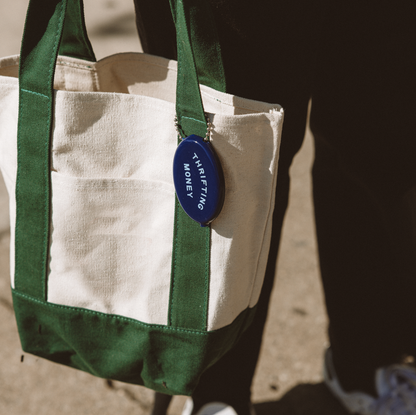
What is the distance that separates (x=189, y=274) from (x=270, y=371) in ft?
2.80

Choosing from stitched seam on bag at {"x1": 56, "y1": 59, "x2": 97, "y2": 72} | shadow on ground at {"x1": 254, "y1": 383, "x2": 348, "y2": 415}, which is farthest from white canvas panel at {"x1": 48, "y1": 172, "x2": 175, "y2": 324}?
shadow on ground at {"x1": 254, "y1": 383, "x2": 348, "y2": 415}

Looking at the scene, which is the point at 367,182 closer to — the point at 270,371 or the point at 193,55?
the point at 193,55

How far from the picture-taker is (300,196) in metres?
2.23

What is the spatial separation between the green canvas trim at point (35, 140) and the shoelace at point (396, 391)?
41.5 inches

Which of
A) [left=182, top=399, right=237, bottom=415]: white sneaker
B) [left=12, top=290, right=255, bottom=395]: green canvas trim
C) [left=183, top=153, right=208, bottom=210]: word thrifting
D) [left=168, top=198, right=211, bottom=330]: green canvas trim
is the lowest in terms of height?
[left=182, top=399, right=237, bottom=415]: white sneaker

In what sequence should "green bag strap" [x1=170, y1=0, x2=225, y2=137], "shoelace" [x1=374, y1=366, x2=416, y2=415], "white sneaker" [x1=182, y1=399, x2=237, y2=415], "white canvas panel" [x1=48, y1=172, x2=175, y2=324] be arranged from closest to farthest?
"green bag strap" [x1=170, y1=0, x2=225, y2=137] → "white canvas panel" [x1=48, y1=172, x2=175, y2=324] → "white sneaker" [x1=182, y1=399, x2=237, y2=415] → "shoelace" [x1=374, y1=366, x2=416, y2=415]

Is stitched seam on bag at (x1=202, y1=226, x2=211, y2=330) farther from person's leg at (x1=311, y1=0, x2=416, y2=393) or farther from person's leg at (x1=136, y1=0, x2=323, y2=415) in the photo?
person's leg at (x1=311, y1=0, x2=416, y2=393)

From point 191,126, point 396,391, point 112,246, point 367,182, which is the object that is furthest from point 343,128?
point 396,391

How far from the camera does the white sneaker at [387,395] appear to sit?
1304 mm

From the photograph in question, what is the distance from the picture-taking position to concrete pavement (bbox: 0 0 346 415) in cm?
Result: 136

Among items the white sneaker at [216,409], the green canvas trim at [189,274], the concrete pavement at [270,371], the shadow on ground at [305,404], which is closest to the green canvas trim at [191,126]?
the green canvas trim at [189,274]

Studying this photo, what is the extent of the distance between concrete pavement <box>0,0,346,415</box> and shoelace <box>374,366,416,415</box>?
14 cm

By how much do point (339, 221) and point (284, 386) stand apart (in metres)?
0.64

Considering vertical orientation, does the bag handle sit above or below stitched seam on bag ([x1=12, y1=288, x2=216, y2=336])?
above
